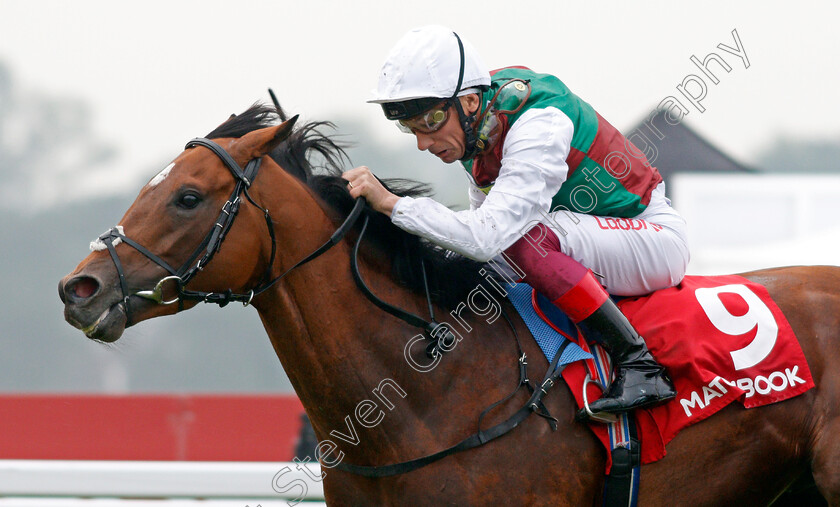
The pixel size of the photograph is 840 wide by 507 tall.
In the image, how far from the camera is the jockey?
266 cm

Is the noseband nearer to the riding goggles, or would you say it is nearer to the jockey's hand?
the jockey's hand

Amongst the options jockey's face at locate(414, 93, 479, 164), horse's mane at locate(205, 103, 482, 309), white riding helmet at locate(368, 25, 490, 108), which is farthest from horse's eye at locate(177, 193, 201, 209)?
jockey's face at locate(414, 93, 479, 164)

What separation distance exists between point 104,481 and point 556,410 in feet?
9.38

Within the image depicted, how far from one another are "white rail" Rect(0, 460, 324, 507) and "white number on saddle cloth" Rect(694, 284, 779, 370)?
2331mm

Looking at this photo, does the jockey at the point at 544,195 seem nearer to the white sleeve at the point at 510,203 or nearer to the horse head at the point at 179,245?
the white sleeve at the point at 510,203

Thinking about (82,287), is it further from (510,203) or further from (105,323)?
(510,203)

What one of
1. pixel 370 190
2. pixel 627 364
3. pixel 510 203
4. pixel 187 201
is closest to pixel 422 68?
pixel 370 190

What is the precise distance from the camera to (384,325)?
2748 mm

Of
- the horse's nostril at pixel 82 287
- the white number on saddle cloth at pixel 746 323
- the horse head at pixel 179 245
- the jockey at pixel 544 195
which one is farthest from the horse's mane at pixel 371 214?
the white number on saddle cloth at pixel 746 323

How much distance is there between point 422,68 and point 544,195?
0.58 meters

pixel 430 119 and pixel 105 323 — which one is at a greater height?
pixel 430 119

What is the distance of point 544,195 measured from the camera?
2.71 meters

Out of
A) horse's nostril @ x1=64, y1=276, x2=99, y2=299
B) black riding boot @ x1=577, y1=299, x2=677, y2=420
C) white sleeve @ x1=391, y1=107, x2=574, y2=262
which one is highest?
white sleeve @ x1=391, y1=107, x2=574, y2=262

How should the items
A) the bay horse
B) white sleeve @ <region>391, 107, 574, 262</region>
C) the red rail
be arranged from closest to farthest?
the bay horse, white sleeve @ <region>391, 107, 574, 262</region>, the red rail
